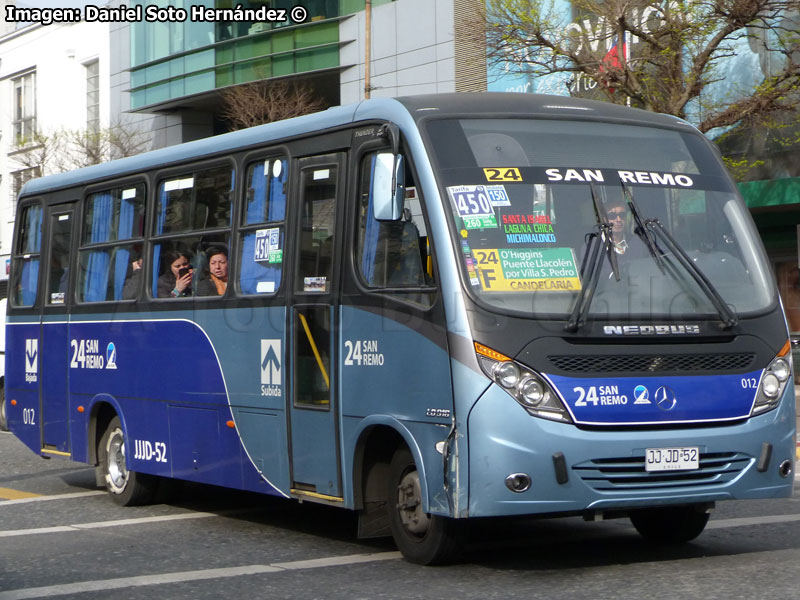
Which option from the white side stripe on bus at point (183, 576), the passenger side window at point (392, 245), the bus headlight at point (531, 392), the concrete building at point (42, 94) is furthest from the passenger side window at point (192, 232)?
the concrete building at point (42, 94)

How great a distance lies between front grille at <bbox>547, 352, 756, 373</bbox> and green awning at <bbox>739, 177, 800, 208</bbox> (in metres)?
15.0

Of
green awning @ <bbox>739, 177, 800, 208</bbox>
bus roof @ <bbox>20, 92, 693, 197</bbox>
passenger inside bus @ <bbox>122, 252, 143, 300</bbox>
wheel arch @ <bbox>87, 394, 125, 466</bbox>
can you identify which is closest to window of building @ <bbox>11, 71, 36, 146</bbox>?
green awning @ <bbox>739, 177, 800, 208</bbox>

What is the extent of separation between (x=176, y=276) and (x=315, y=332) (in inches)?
89.7

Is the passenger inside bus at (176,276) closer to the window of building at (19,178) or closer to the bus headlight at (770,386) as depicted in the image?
the bus headlight at (770,386)

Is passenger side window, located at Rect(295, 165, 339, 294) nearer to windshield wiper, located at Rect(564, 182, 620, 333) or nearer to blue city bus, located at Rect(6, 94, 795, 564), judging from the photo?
blue city bus, located at Rect(6, 94, 795, 564)

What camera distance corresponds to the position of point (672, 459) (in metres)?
7.55

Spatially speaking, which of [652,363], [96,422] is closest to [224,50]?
[96,422]

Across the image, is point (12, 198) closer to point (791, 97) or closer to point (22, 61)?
point (22, 61)

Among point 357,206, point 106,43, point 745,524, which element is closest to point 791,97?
point 745,524

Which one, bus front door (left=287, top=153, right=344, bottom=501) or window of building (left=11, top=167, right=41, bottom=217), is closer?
bus front door (left=287, top=153, right=344, bottom=501)

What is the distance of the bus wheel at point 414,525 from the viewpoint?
7.87 metres

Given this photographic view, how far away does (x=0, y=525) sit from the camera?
10531 millimetres

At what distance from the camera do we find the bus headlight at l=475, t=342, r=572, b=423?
736 cm

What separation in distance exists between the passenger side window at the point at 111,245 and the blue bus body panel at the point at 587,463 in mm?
4936
